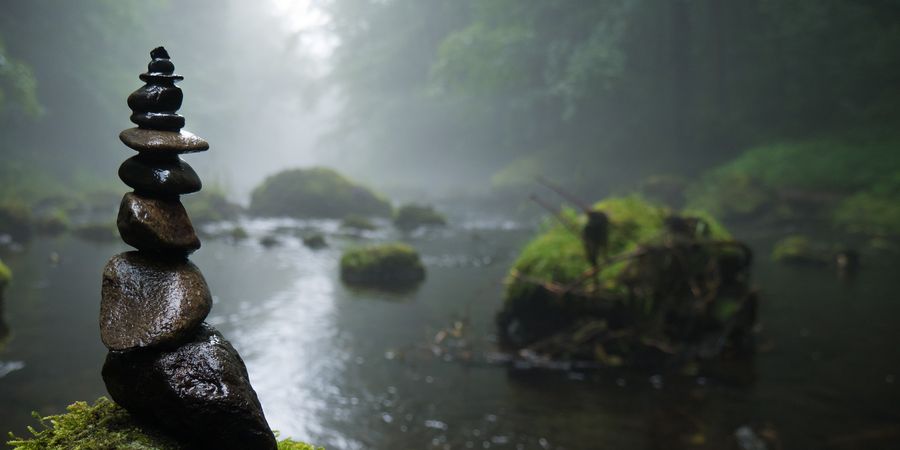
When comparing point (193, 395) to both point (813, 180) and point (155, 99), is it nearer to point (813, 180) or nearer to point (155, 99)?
point (155, 99)

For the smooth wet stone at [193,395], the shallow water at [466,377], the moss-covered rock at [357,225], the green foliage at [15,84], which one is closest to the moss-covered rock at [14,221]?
the shallow water at [466,377]

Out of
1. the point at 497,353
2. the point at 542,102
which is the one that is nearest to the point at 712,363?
the point at 497,353

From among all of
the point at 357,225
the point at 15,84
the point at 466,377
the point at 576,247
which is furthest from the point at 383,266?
the point at 15,84

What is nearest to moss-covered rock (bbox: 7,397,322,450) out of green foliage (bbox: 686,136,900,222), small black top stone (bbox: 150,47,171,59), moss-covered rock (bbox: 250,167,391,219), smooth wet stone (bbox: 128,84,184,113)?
smooth wet stone (bbox: 128,84,184,113)

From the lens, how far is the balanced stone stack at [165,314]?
2.17m

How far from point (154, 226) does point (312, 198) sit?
2529 centimetres

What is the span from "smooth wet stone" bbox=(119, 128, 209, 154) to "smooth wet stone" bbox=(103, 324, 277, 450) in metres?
0.76

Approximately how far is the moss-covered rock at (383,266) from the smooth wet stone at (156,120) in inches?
442

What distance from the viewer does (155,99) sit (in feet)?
7.77

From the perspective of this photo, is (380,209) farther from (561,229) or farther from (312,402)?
(312,402)

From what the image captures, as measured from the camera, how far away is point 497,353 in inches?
328

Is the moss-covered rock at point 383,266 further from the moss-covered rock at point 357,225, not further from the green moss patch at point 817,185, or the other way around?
the green moss patch at point 817,185

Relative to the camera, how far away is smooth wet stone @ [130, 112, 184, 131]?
2365 mm

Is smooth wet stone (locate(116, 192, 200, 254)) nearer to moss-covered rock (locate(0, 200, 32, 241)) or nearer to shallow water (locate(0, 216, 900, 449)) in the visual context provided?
shallow water (locate(0, 216, 900, 449))
